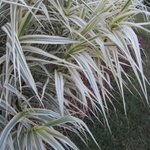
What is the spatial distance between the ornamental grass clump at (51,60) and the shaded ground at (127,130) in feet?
2.16

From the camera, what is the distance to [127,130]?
3.70 m

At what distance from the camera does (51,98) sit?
8.89 feet

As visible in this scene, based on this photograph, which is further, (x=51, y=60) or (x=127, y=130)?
(x=127, y=130)

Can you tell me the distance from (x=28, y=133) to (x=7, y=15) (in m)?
0.76

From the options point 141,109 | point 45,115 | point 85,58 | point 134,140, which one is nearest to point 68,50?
point 85,58

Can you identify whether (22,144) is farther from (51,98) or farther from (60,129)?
(60,129)

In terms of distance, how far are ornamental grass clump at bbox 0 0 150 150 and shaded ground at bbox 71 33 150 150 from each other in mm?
657

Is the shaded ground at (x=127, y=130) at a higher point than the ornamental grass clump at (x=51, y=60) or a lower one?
lower

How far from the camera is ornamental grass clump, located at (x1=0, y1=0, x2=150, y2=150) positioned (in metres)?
2.36

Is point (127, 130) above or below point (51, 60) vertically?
below

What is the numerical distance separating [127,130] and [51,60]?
123 cm

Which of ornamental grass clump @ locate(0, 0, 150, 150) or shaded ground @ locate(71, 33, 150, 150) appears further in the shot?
shaded ground @ locate(71, 33, 150, 150)

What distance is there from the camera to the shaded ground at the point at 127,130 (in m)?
3.52

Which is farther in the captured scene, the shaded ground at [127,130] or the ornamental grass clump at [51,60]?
the shaded ground at [127,130]
